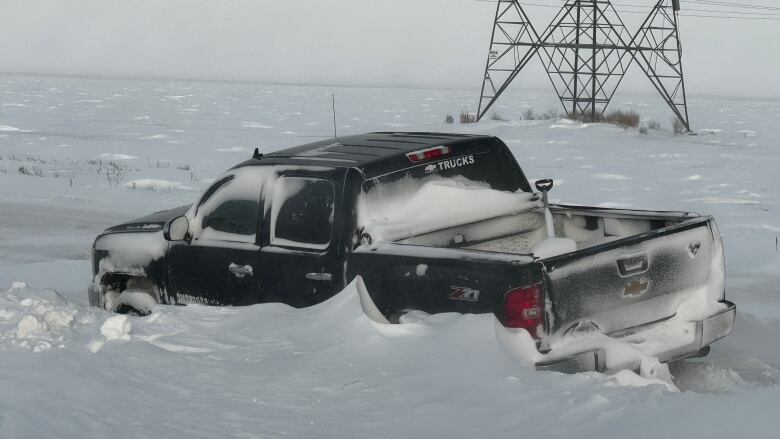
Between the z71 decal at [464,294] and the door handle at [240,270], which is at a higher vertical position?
the z71 decal at [464,294]

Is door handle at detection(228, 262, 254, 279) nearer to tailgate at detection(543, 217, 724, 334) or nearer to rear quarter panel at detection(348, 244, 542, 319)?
rear quarter panel at detection(348, 244, 542, 319)

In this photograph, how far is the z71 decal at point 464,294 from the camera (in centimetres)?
557

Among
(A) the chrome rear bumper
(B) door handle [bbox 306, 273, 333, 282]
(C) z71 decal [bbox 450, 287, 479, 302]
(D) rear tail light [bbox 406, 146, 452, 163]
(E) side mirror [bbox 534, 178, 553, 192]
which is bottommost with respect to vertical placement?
(A) the chrome rear bumper

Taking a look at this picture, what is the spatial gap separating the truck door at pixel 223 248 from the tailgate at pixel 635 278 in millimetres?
2269

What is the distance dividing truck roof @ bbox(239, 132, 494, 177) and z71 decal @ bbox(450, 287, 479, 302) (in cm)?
118

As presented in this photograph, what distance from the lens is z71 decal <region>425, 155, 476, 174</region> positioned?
687cm

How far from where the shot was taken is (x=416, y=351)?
5.76m

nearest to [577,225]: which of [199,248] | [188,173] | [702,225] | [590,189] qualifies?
[702,225]

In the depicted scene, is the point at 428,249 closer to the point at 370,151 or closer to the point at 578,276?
the point at 578,276

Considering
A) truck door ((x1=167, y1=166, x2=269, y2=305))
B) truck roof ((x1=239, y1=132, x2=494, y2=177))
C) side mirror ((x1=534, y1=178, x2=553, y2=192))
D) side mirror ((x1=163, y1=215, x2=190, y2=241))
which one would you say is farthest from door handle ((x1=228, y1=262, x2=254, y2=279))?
side mirror ((x1=534, y1=178, x2=553, y2=192))

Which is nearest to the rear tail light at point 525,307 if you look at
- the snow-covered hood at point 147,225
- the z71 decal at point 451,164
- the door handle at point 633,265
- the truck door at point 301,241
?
the door handle at point 633,265

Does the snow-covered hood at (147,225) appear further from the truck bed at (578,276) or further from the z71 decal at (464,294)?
the z71 decal at (464,294)

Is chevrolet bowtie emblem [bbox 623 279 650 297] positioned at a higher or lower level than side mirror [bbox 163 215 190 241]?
lower

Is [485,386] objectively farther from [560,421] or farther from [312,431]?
[312,431]
